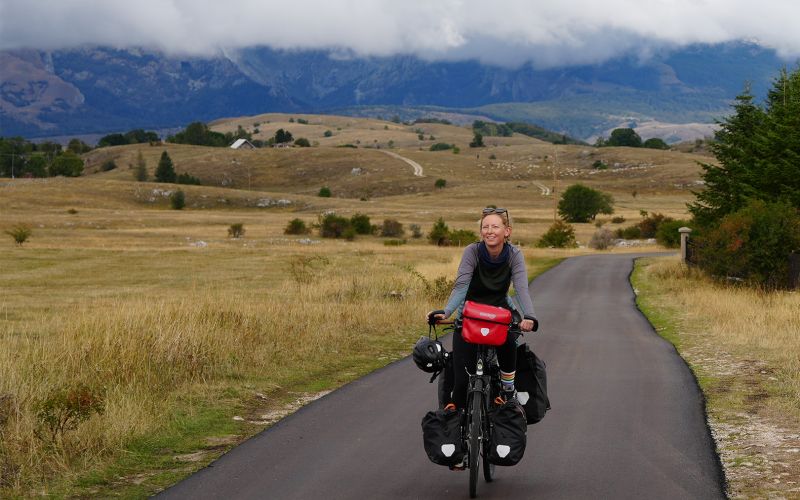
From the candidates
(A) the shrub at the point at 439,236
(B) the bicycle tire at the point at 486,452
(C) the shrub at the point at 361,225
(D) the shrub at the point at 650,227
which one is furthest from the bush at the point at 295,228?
(B) the bicycle tire at the point at 486,452

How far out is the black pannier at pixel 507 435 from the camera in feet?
25.0

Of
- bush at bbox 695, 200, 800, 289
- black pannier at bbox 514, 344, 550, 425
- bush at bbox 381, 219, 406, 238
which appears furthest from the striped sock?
bush at bbox 381, 219, 406, 238

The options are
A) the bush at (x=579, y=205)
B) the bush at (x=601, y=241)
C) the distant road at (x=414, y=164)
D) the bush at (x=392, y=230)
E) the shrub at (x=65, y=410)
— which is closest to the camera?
the shrub at (x=65, y=410)

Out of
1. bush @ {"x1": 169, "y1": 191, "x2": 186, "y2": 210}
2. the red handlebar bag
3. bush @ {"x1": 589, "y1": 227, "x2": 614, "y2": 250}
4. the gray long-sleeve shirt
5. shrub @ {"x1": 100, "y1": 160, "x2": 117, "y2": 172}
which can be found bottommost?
bush @ {"x1": 589, "y1": 227, "x2": 614, "y2": 250}

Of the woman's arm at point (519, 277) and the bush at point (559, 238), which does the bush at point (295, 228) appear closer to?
the bush at point (559, 238)

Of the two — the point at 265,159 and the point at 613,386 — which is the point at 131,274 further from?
the point at 265,159

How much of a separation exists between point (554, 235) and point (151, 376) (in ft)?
200

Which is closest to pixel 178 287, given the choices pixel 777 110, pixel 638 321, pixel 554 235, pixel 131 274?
pixel 131 274

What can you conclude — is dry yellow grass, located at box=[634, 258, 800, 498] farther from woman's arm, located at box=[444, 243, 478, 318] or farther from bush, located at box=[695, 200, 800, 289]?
woman's arm, located at box=[444, 243, 478, 318]

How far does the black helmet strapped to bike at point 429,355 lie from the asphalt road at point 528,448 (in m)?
1.02

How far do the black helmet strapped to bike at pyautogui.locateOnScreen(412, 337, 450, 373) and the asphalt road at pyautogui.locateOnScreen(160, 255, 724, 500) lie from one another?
1.02m

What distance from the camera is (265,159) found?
191125mm

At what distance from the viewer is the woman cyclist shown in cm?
791

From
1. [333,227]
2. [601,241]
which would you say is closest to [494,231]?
[601,241]
